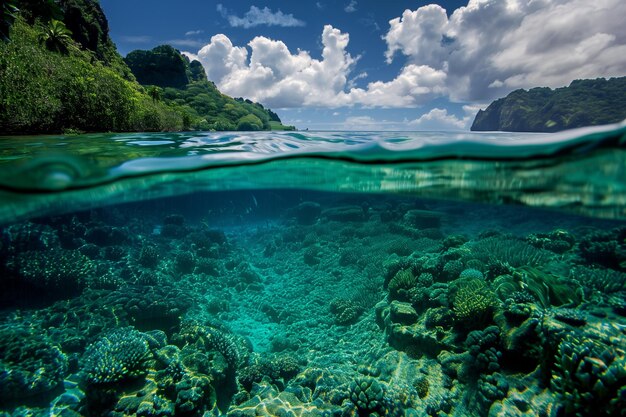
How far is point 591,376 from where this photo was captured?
468 centimetres

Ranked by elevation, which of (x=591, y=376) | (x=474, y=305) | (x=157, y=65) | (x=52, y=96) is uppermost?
(x=157, y=65)

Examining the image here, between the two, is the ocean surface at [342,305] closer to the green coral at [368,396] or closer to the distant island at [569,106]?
the green coral at [368,396]

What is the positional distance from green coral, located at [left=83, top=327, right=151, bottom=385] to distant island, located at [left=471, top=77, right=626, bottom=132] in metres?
19.3

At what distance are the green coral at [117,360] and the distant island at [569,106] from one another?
1931cm

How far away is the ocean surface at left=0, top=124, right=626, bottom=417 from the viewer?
592 centimetres

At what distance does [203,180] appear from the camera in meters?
9.63

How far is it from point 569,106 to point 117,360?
56.3 metres

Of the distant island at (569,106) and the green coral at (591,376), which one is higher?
the distant island at (569,106)

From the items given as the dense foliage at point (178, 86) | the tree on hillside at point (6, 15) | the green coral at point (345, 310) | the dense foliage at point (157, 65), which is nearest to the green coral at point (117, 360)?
the green coral at point (345, 310)

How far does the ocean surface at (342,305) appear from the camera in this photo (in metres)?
5.92

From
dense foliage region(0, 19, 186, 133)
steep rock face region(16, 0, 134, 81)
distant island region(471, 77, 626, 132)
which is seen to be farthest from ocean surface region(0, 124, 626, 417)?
steep rock face region(16, 0, 134, 81)

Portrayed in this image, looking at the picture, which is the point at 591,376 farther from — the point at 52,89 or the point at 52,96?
the point at 52,89

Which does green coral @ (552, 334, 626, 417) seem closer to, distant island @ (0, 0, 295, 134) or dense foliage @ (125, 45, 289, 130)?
distant island @ (0, 0, 295, 134)

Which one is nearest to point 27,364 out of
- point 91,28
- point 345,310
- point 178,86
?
point 345,310
